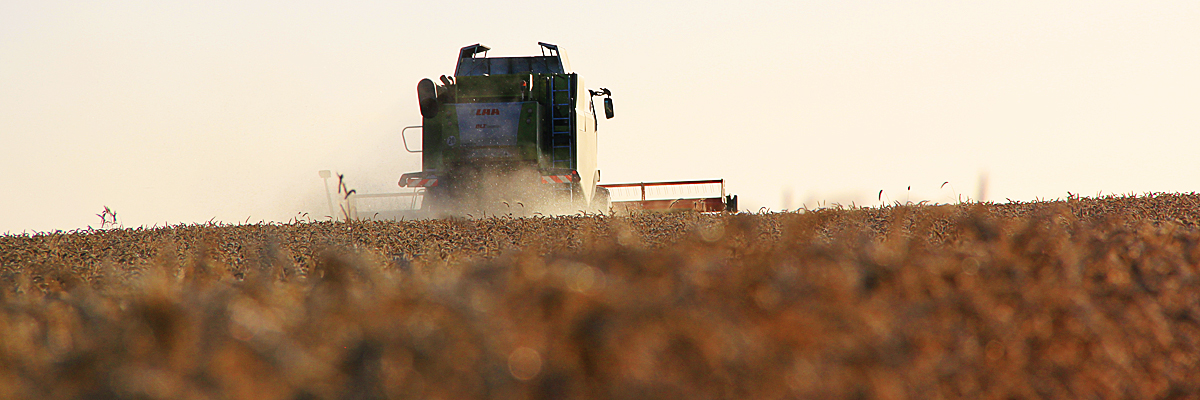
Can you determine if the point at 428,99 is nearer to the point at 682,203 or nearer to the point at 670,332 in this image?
the point at 682,203

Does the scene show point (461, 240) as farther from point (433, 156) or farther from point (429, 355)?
point (433, 156)

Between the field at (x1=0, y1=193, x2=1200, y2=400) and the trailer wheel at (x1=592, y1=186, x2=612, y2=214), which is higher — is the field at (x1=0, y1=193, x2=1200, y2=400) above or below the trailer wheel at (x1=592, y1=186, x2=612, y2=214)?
below

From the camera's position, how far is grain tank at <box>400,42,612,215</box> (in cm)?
1230

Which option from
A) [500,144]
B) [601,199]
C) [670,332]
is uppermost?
[500,144]

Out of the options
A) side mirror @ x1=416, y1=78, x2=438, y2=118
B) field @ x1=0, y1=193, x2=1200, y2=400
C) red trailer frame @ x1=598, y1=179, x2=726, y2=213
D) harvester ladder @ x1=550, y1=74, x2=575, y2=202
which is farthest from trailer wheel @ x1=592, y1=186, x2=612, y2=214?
field @ x1=0, y1=193, x2=1200, y2=400

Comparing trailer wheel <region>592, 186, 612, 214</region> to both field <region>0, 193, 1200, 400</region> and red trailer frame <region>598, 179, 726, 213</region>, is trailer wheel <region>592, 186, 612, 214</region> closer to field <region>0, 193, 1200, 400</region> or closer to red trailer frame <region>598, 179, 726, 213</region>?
red trailer frame <region>598, 179, 726, 213</region>

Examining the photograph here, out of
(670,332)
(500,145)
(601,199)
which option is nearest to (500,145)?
(500,145)

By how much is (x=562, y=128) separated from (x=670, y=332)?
11501 millimetres

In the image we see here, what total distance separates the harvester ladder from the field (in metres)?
10.5

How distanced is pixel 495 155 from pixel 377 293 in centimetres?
1100

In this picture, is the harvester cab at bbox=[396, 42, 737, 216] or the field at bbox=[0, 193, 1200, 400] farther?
the harvester cab at bbox=[396, 42, 737, 216]

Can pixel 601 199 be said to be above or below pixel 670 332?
above

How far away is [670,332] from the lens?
1.15 meters

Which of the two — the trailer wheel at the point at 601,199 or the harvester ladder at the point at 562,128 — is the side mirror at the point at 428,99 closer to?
the harvester ladder at the point at 562,128
